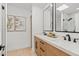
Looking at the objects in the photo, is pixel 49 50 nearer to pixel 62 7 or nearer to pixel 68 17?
pixel 68 17

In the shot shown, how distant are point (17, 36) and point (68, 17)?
8.45ft

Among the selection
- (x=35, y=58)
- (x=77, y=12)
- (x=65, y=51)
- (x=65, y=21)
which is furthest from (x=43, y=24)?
(x=35, y=58)

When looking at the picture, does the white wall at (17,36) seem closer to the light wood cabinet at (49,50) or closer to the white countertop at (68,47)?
the light wood cabinet at (49,50)

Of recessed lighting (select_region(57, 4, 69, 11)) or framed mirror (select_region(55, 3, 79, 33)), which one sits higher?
recessed lighting (select_region(57, 4, 69, 11))

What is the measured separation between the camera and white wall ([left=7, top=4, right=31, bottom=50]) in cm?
405

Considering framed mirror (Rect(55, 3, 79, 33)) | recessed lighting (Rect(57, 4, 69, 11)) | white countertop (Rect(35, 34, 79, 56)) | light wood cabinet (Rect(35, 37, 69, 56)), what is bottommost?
light wood cabinet (Rect(35, 37, 69, 56))

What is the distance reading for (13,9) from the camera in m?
4.11

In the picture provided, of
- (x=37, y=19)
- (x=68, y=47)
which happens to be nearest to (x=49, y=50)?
(x=68, y=47)

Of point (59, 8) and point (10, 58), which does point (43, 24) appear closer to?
point (59, 8)

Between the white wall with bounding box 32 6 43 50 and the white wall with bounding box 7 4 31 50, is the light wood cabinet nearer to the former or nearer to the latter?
the white wall with bounding box 32 6 43 50

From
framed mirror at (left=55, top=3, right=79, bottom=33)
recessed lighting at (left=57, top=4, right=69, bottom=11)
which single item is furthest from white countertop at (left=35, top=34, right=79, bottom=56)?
recessed lighting at (left=57, top=4, right=69, bottom=11)

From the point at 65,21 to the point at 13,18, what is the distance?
2327mm

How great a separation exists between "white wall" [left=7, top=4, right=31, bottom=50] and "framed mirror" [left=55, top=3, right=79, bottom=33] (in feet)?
6.38

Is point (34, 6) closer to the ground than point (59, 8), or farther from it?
farther from it
